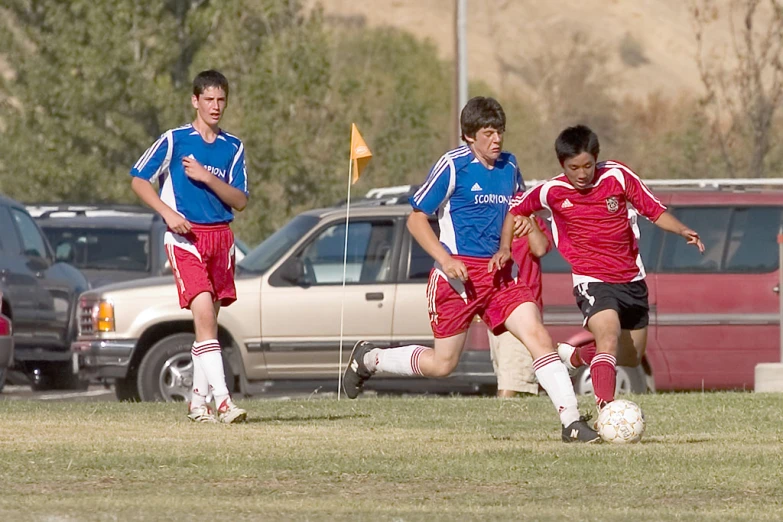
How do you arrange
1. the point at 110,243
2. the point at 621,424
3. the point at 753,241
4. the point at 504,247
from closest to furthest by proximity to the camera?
the point at 621,424 < the point at 504,247 < the point at 753,241 < the point at 110,243

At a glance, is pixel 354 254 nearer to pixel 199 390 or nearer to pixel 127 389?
pixel 127 389

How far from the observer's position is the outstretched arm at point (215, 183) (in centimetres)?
1045

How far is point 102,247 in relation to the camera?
67.7 ft

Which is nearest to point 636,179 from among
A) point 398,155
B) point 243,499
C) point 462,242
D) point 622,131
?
point 462,242

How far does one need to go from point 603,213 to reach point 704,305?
549cm

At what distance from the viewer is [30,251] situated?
57.1 ft

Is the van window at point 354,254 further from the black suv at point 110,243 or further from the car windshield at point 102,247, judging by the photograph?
the car windshield at point 102,247

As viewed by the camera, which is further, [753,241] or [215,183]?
[753,241]

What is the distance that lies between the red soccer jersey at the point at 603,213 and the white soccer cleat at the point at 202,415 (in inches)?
92.6

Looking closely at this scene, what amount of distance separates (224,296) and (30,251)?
712cm

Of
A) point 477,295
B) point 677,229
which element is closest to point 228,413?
point 477,295

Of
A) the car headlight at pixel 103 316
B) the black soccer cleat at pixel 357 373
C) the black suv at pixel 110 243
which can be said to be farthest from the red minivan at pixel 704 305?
the black suv at pixel 110 243

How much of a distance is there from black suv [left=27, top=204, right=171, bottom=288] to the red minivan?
19.3ft

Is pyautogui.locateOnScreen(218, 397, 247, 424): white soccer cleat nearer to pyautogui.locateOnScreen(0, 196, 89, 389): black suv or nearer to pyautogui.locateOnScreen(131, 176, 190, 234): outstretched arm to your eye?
pyautogui.locateOnScreen(131, 176, 190, 234): outstretched arm
